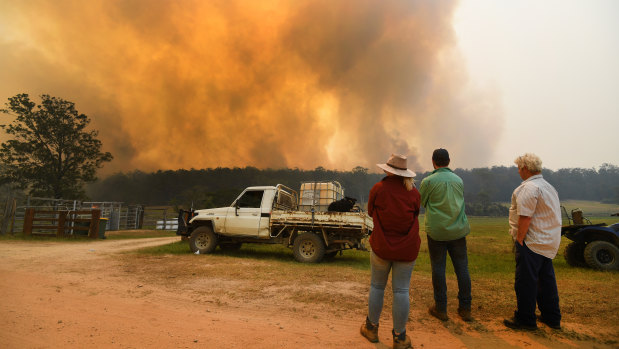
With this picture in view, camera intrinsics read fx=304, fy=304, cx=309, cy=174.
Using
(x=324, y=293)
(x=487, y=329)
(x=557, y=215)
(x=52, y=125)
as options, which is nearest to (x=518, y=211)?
(x=557, y=215)

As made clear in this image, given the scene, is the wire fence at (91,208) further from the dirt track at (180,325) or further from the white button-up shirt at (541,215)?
the white button-up shirt at (541,215)

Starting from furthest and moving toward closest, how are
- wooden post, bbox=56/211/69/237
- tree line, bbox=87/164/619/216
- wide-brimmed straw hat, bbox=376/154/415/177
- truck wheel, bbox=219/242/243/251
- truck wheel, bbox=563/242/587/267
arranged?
1. tree line, bbox=87/164/619/216
2. wooden post, bbox=56/211/69/237
3. truck wheel, bbox=219/242/243/251
4. truck wheel, bbox=563/242/587/267
5. wide-brimmed straw hat, bbox=376/154/415/177

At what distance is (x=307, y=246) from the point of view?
895 cm

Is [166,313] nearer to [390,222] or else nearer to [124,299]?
[124,299]

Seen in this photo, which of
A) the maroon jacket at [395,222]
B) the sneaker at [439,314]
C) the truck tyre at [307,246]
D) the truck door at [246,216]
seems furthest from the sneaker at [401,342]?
the truck door at [246,216]

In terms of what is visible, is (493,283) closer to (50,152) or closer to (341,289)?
(341,289)

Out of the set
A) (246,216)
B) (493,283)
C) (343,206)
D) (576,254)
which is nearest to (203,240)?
(246,216)

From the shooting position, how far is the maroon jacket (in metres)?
2.96

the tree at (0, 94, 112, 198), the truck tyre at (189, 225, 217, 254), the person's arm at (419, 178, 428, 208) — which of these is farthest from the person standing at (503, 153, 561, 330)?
the tree at (0, 94, 112, 198)

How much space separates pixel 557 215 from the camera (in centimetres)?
348

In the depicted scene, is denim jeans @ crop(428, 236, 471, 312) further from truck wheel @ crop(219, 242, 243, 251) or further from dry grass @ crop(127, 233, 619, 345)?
truck wheel @ crop(219, 242, 243, 251)

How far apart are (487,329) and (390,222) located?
1932 mm

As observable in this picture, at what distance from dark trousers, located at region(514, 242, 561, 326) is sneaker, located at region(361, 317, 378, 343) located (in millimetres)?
1778

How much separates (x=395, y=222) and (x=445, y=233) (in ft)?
3.91
